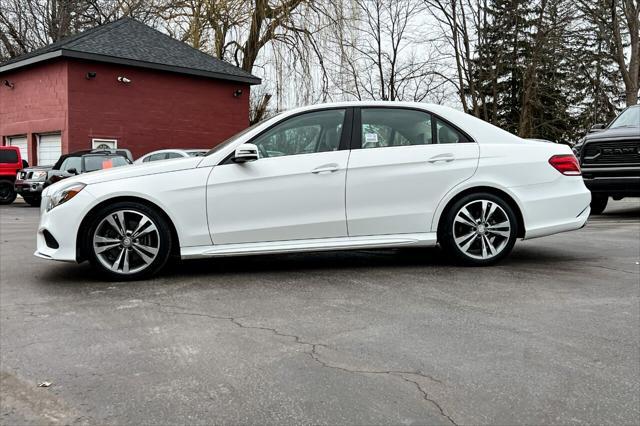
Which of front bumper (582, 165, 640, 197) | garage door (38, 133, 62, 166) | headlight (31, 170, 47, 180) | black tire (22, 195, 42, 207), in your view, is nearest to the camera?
front bumper (582, 165, 640, 197)

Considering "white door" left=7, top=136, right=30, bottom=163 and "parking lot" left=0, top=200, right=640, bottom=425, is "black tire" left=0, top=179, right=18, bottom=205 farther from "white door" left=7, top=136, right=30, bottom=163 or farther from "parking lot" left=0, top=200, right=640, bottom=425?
"parking lot" left=0, top=200, right=640, bottom=425

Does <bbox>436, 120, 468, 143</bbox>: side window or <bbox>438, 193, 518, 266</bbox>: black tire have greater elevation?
<bbox>436, 120, 468, 143</bbox>: side window

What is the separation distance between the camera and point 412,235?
557cm

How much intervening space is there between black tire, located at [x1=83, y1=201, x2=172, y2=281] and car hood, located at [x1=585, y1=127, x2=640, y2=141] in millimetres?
8317

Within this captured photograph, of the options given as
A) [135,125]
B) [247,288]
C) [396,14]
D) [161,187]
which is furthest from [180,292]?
[396,14]

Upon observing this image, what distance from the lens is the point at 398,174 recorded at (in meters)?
5.54

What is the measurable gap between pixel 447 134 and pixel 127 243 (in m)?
3.13

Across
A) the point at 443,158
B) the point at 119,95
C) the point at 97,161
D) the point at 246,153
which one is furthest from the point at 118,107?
the point at 443,158

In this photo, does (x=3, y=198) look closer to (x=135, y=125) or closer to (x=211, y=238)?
(x=135, y=125)

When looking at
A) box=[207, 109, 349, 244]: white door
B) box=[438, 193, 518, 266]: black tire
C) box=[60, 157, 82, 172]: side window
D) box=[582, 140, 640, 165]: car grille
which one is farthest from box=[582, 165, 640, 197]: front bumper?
box=[60, 157, 82, 172]: side window

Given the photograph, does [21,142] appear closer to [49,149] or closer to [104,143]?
[49,149]

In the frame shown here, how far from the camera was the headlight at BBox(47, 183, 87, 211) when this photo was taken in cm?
518

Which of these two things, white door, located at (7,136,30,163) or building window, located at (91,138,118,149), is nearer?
building window, located at (91,138,118,149)

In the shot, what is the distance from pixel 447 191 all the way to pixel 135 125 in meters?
18.3
